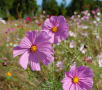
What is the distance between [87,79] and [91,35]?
135 inches

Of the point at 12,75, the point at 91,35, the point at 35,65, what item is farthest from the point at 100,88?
the point at 91,35

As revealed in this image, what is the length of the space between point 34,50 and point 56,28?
0.16 meters

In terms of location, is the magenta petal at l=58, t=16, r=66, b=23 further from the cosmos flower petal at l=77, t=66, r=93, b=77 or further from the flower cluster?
the cosmos flower petal at l=77, t=66, r=93, b=77

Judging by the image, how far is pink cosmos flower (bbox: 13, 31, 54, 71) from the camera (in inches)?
36.0

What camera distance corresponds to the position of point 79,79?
106 cm

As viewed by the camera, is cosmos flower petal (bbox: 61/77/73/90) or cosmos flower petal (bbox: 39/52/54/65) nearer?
cosmos flower petal (bbox: 39/52/54/65)

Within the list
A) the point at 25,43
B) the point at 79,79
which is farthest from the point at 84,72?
the point at 25,43

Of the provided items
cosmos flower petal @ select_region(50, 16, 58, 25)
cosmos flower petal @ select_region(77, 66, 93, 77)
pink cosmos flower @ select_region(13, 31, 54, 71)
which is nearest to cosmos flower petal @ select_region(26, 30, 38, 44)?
pink cosmos flower @ select_region(13, 31, 54, 71)

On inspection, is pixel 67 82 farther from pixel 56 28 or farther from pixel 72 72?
pixel 56 28

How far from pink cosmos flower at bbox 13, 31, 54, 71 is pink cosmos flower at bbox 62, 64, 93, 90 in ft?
0.52

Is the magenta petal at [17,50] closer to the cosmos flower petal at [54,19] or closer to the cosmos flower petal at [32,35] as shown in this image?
the cosmos flower petal at [32,35]

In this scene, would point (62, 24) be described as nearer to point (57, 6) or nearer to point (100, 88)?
point (100, 88)

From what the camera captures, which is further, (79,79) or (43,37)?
(79,79)

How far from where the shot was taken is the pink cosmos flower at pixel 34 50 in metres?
0.91
